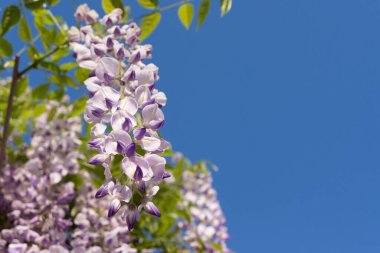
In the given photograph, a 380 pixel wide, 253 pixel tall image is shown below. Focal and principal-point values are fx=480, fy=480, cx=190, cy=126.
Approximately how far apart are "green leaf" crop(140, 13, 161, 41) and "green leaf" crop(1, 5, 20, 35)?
0.45 metres

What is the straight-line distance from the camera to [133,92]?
45.5 inches

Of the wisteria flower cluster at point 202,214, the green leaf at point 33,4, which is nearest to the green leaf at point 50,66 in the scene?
the green leaf at point 33,4

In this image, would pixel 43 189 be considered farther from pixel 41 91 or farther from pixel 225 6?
pixel 225 6

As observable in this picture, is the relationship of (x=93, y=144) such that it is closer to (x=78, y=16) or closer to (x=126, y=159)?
(x=126, y=159)

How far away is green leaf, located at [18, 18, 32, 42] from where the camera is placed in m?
1.89

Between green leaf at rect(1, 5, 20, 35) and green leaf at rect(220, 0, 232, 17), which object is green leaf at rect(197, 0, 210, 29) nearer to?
green leaf at rect(220, 0, 232, 17)

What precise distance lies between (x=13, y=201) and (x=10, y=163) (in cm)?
37

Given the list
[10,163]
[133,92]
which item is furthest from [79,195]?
[133,92]

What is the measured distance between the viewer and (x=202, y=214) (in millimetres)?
3494

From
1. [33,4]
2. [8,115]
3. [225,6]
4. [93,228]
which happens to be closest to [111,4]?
[33,4]

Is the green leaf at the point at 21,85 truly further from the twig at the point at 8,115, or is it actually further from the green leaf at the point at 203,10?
the green leaf at the point at 203,10

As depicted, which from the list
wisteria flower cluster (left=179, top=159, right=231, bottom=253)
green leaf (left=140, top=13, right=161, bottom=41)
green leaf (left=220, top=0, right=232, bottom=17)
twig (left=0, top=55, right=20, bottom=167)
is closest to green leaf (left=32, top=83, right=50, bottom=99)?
twig (left=0, top=55, right=20, bottom=167)

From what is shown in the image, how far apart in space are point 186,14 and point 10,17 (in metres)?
0.64

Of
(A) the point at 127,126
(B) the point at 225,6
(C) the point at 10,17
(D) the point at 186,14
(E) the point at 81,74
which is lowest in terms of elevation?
(A) the point at 127,126
